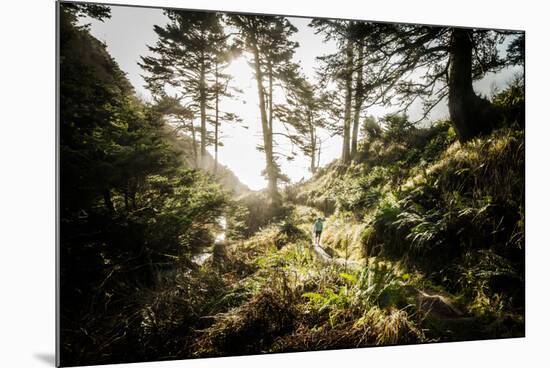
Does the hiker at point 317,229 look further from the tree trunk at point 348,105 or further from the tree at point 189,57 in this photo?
the tree at point 189,57

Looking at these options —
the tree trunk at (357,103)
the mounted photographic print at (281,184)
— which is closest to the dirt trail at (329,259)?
the mounted photographic print at (281,184)

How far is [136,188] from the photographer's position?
340 cm

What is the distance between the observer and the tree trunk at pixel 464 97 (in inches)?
156

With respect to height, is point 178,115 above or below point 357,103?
below

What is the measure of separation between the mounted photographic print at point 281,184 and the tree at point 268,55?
2 centimetres

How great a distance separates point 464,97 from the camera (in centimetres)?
404

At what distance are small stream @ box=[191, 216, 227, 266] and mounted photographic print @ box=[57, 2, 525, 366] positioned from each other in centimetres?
1

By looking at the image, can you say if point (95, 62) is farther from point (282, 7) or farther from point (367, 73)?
point (367, 73)

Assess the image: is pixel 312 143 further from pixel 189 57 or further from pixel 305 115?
pixel 189 57

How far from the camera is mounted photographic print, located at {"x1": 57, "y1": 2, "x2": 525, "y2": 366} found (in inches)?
129

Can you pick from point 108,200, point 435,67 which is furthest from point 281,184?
point 435,67

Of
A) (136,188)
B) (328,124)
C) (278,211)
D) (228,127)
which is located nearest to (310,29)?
(328,124)

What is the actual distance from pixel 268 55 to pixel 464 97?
2336mm

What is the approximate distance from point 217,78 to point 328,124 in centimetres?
132
